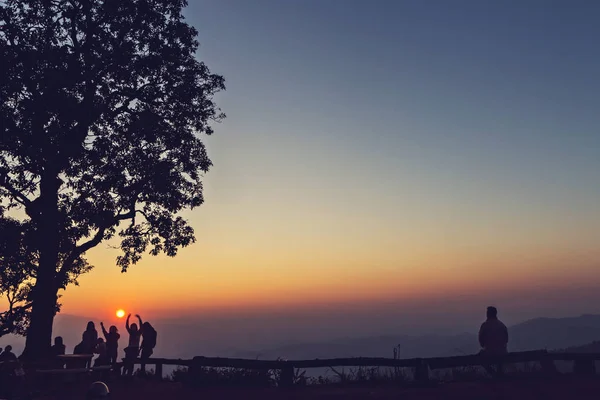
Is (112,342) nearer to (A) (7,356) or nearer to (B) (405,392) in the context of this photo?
(A) (7,356)

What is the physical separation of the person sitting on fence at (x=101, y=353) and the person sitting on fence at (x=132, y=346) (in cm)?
87

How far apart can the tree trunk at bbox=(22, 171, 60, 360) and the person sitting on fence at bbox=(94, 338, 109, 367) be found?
6.32 feet

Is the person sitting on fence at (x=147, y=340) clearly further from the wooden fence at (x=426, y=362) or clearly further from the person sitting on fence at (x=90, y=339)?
the wooden fence at (x=426, y=362)

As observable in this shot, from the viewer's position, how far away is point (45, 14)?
20516 mm

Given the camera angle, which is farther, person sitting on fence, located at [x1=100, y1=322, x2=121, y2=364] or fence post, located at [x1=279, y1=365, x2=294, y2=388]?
person sitting on fence, located at [x1=100, y1=322, x2=121, y2=364]

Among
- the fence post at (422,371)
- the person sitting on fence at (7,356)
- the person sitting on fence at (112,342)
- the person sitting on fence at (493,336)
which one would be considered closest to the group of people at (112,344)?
the person sitting on fence at (112,342)

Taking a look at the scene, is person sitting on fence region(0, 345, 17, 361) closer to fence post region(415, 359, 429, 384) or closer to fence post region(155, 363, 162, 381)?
fence post region(155, 363, 162, 381)

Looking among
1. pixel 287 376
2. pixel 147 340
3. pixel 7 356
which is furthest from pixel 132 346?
pixel 287 376

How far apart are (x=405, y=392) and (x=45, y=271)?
14.0 metres

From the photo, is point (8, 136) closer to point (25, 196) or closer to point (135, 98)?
point (25, 196)

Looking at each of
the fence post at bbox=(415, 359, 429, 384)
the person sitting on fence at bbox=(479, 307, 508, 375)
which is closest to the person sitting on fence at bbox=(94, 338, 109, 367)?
the fence post at bbox=(415, 359, 429, 384)

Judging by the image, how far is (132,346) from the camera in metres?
20.0

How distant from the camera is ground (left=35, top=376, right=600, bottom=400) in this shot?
45.0 feet

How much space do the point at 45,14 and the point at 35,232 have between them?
8.25 meters
